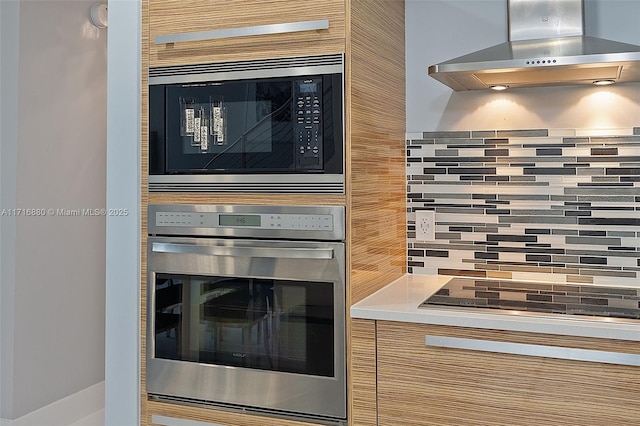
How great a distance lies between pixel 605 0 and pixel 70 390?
3069 mm

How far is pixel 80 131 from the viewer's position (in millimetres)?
3279

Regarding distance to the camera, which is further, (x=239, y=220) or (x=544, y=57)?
(x=239, y=220)

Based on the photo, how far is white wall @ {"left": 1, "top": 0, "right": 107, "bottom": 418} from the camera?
9.62 feet

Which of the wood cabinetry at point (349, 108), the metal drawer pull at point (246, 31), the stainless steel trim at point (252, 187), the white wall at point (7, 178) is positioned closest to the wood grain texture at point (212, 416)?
the wood cabinetry at point (349, 108)

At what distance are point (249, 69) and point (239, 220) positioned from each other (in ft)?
1.52

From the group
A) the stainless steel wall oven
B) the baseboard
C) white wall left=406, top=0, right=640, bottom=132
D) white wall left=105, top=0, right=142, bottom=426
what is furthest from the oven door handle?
the baseboard

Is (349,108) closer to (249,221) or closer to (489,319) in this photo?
(249,221)

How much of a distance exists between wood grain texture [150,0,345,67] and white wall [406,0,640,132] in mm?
603

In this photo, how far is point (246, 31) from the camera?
1811 mm

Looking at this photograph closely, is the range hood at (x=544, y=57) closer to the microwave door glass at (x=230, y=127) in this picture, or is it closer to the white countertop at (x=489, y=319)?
the microwave door glass at (x=230, y=127)

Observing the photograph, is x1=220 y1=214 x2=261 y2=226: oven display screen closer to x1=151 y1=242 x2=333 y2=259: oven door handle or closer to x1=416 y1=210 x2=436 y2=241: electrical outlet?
x1=151 y1=242 x2=333 y2=259: oven door handle

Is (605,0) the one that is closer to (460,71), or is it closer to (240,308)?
(460,71)

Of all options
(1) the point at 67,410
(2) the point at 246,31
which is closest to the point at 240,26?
(2) the point at 246,31

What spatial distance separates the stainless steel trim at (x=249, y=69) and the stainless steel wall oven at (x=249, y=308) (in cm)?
40
